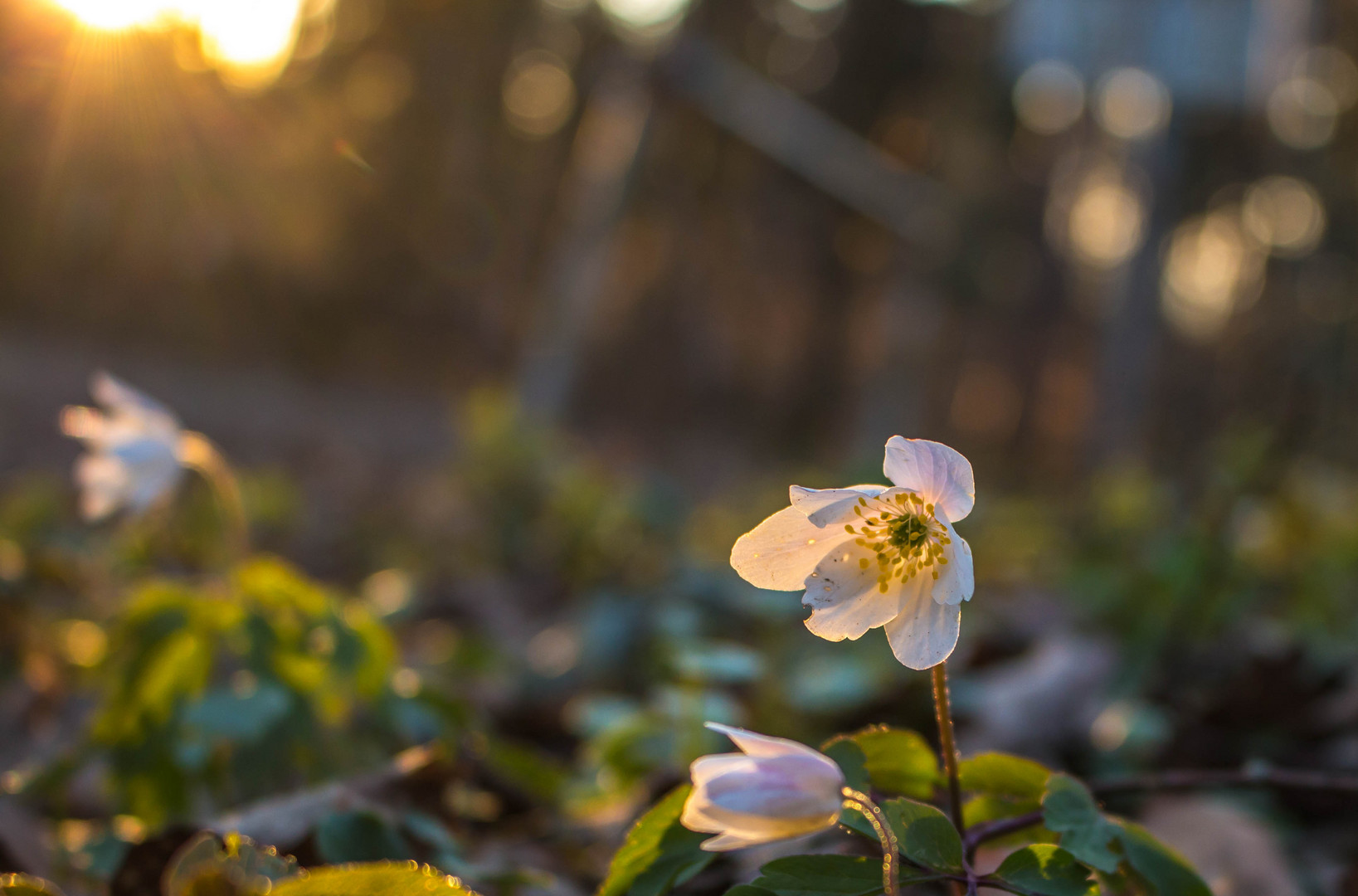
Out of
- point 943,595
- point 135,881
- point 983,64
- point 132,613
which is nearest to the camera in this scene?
point 943,595

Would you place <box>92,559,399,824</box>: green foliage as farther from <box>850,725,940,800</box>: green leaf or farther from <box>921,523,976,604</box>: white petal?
<box>921,523,976,604</box>: white petal

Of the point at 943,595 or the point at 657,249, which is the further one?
the point at 657,249

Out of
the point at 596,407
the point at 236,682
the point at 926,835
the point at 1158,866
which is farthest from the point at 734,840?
the point at 596,407

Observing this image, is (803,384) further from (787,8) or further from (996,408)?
(787,8)

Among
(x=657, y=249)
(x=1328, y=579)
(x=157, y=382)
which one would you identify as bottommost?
(x=1328, y=579)

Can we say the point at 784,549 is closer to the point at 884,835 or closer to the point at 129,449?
the point at 884,835

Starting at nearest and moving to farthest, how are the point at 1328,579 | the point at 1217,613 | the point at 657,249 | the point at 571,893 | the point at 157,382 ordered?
the point at 571,893, the point at 1217,613, the point at 1328,579, the point at 157,382, the point at 657,249

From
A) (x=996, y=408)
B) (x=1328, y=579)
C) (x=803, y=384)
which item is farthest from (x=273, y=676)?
(x=996, y=408)

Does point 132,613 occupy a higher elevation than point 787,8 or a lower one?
lower
